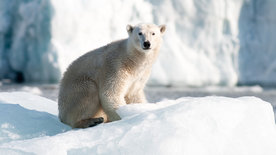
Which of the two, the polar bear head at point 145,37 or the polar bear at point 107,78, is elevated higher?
the polar bear head at point 145,37

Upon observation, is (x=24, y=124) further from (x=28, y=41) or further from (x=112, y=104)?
(x=28, y=41)

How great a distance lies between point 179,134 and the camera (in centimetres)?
236

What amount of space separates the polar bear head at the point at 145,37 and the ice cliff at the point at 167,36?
8358mm

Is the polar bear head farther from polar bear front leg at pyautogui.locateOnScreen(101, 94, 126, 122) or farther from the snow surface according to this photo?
the snow surface

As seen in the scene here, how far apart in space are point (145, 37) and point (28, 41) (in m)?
9.83

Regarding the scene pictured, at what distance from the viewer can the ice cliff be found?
12000 mm

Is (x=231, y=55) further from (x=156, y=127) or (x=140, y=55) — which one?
(x=156, y=127)

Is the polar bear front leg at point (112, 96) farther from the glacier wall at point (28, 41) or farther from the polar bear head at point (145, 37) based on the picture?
the glacier wall at point (28, 41)

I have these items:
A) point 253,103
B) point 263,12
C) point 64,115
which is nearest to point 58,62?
point 263,12

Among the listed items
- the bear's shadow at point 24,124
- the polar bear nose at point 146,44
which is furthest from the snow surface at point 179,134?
the polar bear nose at point 146,44

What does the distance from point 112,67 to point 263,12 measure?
37.9ft

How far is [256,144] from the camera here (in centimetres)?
262

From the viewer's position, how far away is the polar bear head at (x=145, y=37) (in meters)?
3.46

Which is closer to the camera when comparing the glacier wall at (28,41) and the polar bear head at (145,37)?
the polar bear head at (145,37)
